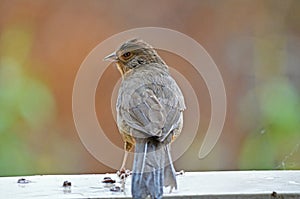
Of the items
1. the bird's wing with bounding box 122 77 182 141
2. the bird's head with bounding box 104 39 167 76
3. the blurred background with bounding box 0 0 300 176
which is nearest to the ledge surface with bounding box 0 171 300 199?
the bird's wing with bounding box 122 77 182 141

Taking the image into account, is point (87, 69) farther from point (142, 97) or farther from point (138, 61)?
point (142, 97)

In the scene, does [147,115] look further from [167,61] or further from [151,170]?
[167,61]

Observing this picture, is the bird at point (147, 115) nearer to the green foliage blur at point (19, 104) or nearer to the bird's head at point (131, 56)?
the bird's head at point (131, 56)

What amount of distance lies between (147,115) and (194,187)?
0.33m

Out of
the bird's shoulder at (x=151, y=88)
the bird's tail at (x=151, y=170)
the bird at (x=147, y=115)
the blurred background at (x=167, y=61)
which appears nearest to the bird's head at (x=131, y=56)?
the bird at (x=147, y=115)

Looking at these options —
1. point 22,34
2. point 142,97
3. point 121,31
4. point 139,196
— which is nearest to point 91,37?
point 121,31

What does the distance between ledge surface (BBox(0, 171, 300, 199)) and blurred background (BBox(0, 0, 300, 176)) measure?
1.81m

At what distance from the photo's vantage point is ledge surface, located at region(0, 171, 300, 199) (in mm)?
1948

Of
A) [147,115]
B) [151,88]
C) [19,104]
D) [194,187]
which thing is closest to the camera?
[194,187]

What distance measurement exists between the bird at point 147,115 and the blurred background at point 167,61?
1.21m

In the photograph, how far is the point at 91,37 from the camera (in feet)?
14.5

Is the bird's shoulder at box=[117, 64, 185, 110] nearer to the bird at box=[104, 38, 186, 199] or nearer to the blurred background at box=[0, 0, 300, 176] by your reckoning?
the bird at box=[104, 38, 186, 199]

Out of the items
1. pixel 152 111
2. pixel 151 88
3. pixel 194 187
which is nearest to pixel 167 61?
pixel 151 88

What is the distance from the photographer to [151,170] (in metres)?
1.97
